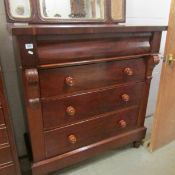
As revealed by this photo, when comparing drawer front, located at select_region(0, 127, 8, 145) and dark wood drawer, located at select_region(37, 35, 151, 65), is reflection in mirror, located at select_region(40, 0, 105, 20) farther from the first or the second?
drawer front, located at select_region(0, 127, 8, 145)

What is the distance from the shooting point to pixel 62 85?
1069 millimetres

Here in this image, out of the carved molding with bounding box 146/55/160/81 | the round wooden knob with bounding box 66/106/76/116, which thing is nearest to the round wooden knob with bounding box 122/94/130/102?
the carved molding with bounding box 146/55/160/81

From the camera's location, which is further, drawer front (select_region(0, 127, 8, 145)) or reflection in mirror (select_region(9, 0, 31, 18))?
reflection in mirror (select_region(9, 0, 31, 18))

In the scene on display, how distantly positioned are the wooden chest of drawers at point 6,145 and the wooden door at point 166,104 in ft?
3.47

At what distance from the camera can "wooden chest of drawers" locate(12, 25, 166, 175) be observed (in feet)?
3.12

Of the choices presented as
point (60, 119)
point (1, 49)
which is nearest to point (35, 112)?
point (60, 119)

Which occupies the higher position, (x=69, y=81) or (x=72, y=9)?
(x=72, y=9)

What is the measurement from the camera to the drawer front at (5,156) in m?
1.03

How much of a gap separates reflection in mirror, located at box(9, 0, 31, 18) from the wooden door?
36.0 inches

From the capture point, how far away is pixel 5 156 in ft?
3.43

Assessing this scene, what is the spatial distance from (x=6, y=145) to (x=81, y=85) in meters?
0.53

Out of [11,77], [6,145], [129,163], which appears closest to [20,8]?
[11,77]

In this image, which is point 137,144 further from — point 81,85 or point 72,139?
point 81,85

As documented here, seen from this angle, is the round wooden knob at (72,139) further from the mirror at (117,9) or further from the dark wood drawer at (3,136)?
the mirror at (117,9)
